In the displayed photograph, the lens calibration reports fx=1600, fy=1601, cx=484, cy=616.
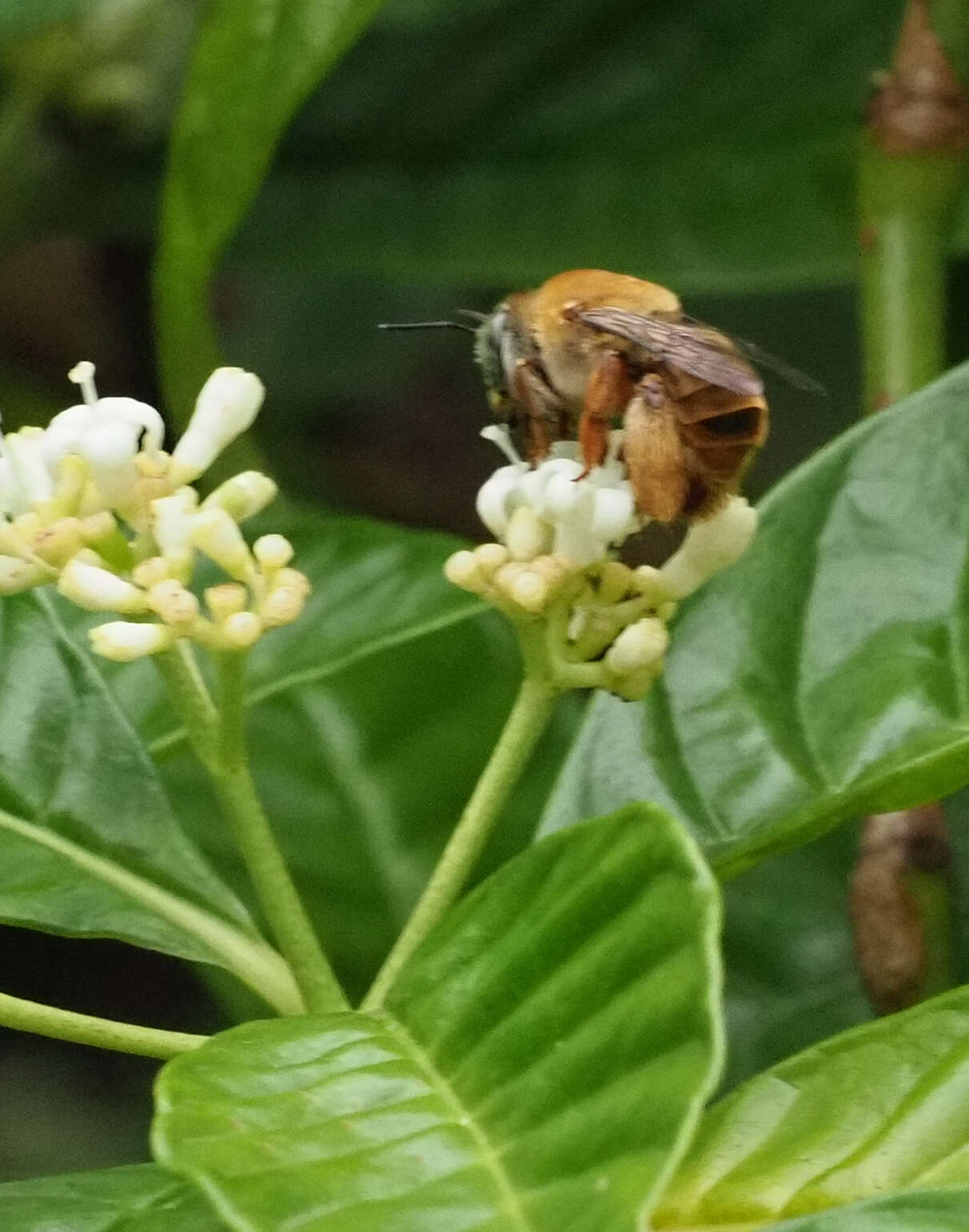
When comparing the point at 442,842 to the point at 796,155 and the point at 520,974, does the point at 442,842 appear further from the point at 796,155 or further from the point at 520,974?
the point at 796,155

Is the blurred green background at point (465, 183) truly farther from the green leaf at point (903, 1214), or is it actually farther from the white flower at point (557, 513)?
the green leaf at point (903, 1214)

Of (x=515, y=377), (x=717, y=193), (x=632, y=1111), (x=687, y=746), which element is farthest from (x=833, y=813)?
(x=717, y=193)

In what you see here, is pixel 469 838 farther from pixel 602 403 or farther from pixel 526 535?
pixel 602 403

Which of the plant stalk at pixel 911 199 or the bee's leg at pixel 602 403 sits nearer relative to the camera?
the bee's leg at pixel 602 403

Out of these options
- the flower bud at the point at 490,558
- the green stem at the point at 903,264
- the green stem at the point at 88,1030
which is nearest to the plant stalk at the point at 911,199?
the green stem at the point at 903,264

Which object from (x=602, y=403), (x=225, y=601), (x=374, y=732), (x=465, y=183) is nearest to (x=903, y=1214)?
(x=225, y=601)

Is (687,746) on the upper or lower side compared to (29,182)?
lower
